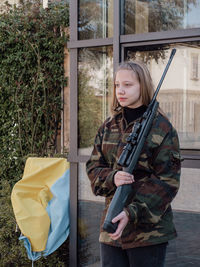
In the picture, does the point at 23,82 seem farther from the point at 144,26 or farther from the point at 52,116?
the point at 144,26

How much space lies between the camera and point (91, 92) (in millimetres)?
3834

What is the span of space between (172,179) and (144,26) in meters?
1.97

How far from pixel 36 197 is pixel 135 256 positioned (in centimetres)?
196

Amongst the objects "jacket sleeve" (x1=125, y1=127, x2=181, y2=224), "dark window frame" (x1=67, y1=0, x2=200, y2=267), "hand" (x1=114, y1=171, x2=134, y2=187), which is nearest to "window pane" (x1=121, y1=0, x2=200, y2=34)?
"dark window frame" (x1=67, y1=0, x2=200, y2=267)

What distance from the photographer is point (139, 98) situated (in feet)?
6.97

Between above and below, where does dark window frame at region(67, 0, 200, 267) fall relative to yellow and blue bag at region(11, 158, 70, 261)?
above

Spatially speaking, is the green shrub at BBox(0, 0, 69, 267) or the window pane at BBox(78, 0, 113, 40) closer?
the window pane at BBox(78, 0, 113, 40)

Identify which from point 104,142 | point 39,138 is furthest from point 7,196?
point 104,142

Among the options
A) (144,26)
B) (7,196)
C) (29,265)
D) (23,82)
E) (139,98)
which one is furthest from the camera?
(23,82)

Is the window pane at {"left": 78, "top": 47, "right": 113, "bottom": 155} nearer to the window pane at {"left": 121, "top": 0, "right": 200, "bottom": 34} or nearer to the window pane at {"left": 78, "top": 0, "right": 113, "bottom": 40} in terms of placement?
the window pane at {"left": 78, "top": 0, "right": 113, "bottom": 40}

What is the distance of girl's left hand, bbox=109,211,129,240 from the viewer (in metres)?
1.83

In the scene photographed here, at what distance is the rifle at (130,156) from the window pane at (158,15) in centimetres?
165

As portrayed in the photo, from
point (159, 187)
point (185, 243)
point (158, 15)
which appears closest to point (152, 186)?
point (159, 187)

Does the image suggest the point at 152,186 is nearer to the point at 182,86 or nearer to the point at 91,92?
the point at 182,86
